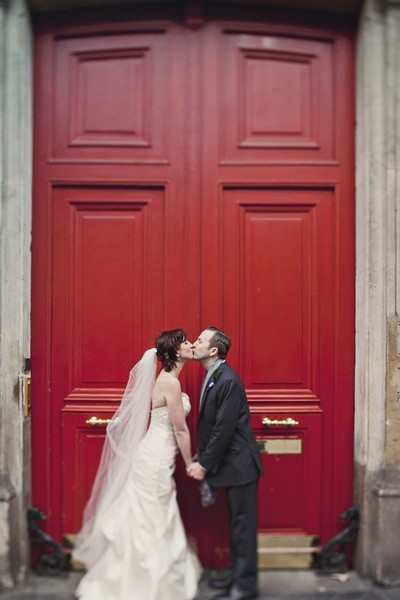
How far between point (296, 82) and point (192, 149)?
996 millimetres

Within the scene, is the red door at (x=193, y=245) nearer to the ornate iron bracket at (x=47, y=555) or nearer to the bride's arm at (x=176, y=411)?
the ornate iron bracket at (x=47, y=555)

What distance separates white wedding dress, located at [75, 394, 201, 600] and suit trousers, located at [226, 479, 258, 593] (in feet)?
1.09

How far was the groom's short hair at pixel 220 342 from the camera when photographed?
15.4 ft

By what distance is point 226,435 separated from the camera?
Answer: 4445mm

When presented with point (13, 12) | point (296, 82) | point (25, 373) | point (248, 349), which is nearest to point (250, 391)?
point (248, 349)

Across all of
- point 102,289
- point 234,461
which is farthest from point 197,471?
point 102,289

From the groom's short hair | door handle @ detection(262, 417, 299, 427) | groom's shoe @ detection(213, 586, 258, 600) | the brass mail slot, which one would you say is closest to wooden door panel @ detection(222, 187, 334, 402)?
door handle @ detection(262, 417, 299, 427)

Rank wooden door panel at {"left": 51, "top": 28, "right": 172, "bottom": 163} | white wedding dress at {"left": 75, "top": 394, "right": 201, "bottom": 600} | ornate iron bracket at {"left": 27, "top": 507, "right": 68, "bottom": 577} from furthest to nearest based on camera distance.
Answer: wooden door panel at {"left": 51, "top": 28, "right": 172, "bottom": 163} → ornate iron bracket at {"left": 27, "top": 507, "right": 68, "bottom": 577} → white wedding dress at {"left": 75, "top": 394, "right": 201, "bottom": 600}

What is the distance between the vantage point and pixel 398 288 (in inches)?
193

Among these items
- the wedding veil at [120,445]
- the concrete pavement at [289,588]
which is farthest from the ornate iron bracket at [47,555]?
the wedding veil at [120,445]

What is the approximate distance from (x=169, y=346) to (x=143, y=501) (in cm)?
107

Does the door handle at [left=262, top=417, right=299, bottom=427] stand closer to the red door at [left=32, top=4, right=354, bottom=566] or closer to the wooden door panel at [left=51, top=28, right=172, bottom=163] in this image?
the red door at [left=32, top=4, right=354, bottom=566]

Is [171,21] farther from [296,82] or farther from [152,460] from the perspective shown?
[152,460]

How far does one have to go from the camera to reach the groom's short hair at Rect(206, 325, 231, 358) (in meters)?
4.68
